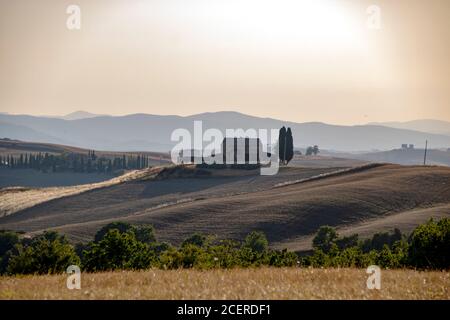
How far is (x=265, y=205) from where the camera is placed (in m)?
94.7

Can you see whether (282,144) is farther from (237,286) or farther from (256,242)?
(237,286)

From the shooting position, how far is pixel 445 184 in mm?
109000

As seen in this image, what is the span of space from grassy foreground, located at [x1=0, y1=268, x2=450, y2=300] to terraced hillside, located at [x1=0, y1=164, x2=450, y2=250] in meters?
54.6

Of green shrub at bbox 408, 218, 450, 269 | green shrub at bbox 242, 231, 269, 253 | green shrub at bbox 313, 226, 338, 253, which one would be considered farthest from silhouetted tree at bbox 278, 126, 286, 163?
green shrub at bbox 408, 218, 450, 269

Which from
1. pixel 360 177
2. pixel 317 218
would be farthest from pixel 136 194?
pixel 317 218

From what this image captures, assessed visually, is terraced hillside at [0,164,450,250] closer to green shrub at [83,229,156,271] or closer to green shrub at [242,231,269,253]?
green shrub at [242,231,269,253]

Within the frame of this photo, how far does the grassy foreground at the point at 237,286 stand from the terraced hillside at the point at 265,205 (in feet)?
179

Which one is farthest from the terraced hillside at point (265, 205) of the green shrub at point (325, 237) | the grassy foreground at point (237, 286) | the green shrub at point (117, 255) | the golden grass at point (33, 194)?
the grassy foreground at point (237, 286)

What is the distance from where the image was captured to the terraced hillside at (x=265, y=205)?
83625 mm

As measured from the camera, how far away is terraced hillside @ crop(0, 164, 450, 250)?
8362 centimetres

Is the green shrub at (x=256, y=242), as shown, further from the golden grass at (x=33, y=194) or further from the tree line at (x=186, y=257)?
the golden grass at (x=33, y=194)

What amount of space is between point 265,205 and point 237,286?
264 feet

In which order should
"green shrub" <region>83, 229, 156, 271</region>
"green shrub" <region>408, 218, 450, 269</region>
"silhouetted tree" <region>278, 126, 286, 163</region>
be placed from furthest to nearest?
"silhouetted tree" <region>278, 126, 286, 163</region>
"green shrub" <region>83, 229, 156, 271</region>
"green shrub" <region>408, 218, 450, 269</region>
